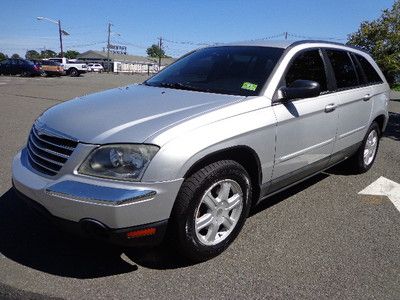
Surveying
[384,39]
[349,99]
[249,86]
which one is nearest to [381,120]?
[349,99]

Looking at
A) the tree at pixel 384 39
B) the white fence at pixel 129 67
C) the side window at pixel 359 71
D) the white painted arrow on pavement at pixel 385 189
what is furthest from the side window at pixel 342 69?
the white fence at pixel 129 67

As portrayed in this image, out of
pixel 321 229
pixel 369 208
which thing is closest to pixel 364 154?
pixel 369 208

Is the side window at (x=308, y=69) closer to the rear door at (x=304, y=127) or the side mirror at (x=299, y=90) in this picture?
the rear door at (x=304, y=127)

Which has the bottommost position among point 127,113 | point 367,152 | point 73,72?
point 73,72

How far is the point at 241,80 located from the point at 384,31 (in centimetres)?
1335

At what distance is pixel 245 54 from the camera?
4.04 metres

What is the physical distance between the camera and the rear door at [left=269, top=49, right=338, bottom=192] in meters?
3.53

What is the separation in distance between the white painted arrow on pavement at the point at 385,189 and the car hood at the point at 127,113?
2.43 metres

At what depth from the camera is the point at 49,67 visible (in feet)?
102

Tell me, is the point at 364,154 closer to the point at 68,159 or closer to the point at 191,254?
the point at 191,254

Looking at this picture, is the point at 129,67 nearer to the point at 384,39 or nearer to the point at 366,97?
the point at 384,39

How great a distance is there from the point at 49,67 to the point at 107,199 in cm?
3138

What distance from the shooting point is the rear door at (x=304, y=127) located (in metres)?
3.53

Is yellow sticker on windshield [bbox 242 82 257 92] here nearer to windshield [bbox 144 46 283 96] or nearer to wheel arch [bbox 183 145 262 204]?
windshield [bbox 144 46 283 96]
